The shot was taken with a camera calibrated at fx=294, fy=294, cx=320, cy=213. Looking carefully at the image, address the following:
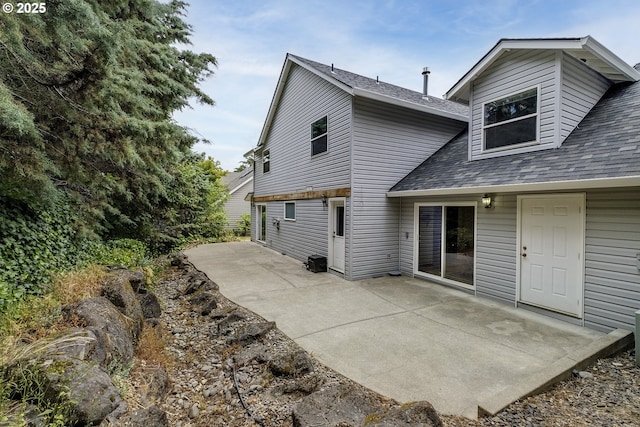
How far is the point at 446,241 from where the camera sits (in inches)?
274

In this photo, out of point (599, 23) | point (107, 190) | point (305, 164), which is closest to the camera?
point (107, 190)

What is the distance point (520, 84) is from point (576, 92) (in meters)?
1.01

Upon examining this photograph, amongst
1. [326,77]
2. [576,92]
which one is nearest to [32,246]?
[326,77]

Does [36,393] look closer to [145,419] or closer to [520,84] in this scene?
[145,419]

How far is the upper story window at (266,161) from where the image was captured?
13.1 meters

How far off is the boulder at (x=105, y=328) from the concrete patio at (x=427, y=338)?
2042 millimetres

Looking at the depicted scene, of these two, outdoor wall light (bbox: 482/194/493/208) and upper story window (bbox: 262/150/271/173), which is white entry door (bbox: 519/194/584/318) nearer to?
outdoor wall light (bbox: 482/194/493/208)

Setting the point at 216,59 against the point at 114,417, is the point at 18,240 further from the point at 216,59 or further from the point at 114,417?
the point at 216,59

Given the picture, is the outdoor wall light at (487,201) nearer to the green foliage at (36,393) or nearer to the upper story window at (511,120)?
the upper story window at (511,120)

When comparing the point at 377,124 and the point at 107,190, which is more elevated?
the point at 377,124

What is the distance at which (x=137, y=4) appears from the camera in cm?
600

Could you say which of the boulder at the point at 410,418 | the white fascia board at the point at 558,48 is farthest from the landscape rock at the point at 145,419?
the white fascia board at the point at 558,48

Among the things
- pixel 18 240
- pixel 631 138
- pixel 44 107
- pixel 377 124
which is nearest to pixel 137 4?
pixel 44 107

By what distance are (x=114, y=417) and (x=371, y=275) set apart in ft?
20.5
